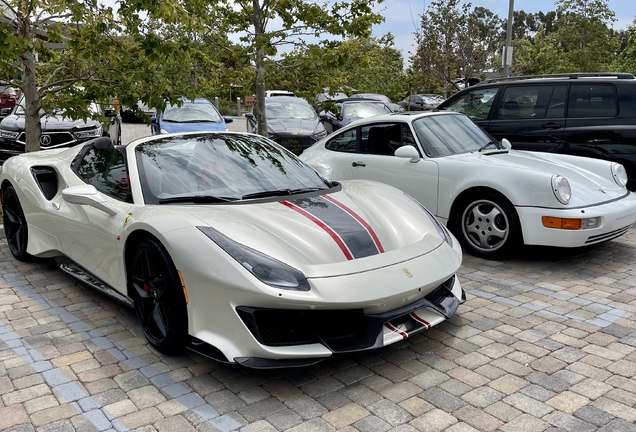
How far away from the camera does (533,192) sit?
5.20 metres

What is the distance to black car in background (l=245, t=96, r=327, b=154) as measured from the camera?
12.1m

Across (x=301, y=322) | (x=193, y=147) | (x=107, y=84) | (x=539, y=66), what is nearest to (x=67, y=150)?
(x=193, y=147)

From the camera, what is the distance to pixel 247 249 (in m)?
3.14

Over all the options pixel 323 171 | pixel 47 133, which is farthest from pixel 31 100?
pixel 323 171

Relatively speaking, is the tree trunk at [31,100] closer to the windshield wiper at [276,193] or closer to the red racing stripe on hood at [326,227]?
the windshield wiper at [276,193]

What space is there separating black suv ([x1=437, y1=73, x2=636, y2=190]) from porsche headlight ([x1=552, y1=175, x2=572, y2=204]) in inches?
91.8

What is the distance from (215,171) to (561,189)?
9.92ft

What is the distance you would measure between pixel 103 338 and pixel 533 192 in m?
3.70

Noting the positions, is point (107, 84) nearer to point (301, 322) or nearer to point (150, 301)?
point (150, 301)

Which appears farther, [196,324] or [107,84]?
[107,84]

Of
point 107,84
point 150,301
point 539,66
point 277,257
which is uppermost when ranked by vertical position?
point 539,66

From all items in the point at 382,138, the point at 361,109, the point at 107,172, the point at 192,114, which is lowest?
the point at 107,172

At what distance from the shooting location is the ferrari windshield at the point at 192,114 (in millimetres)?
13820

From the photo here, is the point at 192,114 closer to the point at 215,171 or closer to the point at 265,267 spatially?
the point at 215,171
